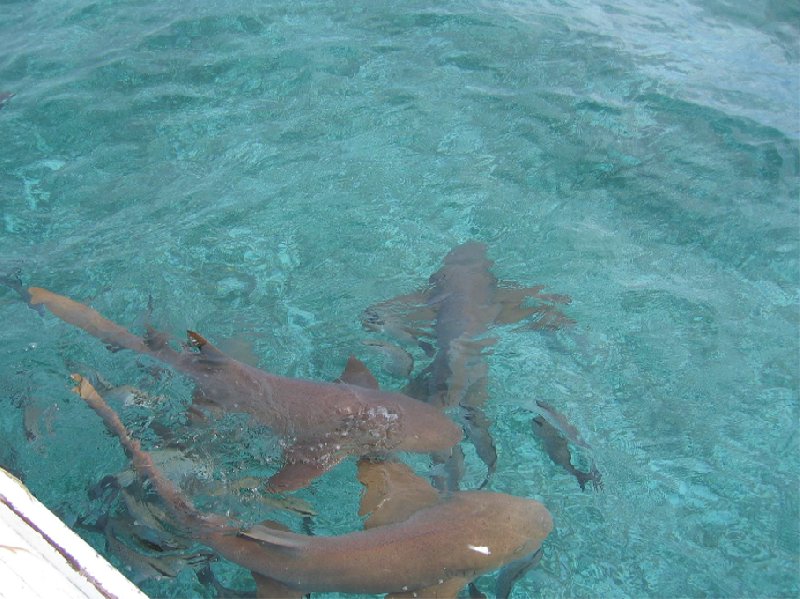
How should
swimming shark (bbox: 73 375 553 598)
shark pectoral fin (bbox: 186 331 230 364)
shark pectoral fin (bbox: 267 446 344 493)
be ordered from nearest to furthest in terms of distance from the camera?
swimming shark (bbox: 73 375 553 598), shark pectoral fin (bbox: 267 446 344 493), shark pectoral fin (bbox: 186 331 230 364)

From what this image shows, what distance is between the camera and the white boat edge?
1.93m

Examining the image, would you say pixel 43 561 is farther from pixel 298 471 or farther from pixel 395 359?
pixel 395 359

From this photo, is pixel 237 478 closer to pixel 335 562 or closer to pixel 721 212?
pixel 335 562

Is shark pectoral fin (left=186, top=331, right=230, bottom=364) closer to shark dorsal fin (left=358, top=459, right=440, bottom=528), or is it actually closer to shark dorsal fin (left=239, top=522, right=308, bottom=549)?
shark dorsal fin (left=358, top=459, right=440, bottom=528)

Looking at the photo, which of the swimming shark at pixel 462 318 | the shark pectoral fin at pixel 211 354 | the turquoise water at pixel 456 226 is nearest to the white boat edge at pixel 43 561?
the turquoise water at pixel 456 226

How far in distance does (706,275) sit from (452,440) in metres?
3.10

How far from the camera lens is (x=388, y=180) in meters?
6.53

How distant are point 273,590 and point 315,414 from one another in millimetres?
1104

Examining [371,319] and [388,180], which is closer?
[371,319]

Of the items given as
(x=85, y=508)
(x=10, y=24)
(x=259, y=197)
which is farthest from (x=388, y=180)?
(x=10, y=24)

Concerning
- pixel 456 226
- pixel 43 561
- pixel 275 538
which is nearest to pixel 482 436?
pixel 275 538

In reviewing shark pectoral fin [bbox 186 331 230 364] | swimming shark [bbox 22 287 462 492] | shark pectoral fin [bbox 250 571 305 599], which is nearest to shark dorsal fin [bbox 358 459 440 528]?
swimming shark [bbox 22 287 462 492]

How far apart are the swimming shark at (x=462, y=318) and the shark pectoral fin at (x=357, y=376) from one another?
28 cm

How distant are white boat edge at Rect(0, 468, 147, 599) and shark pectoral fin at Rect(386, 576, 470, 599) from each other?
1468mm
